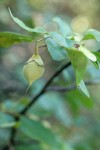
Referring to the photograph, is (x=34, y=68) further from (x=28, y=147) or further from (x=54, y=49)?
(x=28, y=147)

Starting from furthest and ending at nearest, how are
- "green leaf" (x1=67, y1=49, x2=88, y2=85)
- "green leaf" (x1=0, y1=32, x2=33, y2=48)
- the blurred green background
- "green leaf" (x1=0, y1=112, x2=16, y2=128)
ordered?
1. the blurred green background
2. "green leaf" (x1=0, y1=112, x2=16, y2=128)
3. "green leaf" (x1=0, y1=32, x2=33, y2=48)
4. "green leaf" (x1=67, y1=49, x2=88, y2=85)

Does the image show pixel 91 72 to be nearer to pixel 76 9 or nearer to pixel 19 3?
pixel 19 3

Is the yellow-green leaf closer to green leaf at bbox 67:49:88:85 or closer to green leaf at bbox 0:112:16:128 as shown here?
green leaf at bbox 67:49:88:85

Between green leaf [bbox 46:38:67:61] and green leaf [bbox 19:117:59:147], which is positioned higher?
green leaf [bbox 46:38:67:61]

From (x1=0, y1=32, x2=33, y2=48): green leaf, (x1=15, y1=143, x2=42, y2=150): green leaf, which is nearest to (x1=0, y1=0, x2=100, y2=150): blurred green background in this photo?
(x1=15, y1=143, x2=42, y2=150): green leaf

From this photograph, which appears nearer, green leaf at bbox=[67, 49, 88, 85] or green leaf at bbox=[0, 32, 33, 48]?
green leaf at bbox=[67, 49, 88, 85]

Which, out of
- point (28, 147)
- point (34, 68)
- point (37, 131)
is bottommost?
point (28, 147)

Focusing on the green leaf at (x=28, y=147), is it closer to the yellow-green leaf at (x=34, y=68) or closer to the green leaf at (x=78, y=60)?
the yellow-green leaf at (x=34, y=68)

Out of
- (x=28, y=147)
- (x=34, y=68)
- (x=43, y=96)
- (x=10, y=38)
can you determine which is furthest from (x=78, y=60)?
(x=43, y=96)
